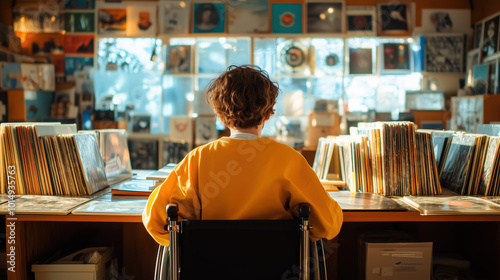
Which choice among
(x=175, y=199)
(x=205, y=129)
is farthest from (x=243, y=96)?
(x=205, y=129)

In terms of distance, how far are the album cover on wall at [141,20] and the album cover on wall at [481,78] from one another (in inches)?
144

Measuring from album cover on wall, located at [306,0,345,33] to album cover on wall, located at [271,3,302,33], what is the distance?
0.12m

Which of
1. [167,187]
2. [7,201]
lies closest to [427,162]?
[167,187]

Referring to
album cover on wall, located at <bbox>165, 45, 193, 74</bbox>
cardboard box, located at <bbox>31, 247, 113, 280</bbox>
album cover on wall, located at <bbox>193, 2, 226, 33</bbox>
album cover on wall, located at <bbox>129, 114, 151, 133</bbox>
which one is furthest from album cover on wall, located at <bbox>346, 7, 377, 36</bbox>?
cardboard box, located at <bbox>31, 247, 113, 280</bbox>

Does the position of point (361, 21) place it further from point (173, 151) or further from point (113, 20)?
point (113, 20)

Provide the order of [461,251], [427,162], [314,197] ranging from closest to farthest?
[314,197] < [427,162] < [461,251]

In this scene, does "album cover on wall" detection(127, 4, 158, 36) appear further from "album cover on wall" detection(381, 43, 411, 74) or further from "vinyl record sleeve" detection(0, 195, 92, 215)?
"vinyl record sleeve" detection(0, 195, 92, 215)

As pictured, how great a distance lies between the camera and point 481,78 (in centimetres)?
A: 425

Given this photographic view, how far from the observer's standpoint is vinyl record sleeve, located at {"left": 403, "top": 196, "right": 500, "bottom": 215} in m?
1.53

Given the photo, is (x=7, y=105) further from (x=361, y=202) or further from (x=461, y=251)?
(x=461, y=251)

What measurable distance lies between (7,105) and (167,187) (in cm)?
399

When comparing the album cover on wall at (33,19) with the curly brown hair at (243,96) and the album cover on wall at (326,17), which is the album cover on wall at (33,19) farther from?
the curly brown hair at (243,96)

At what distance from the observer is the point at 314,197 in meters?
1.24

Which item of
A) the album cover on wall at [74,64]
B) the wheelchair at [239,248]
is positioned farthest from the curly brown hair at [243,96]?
the album cover on wall at [74,64]
